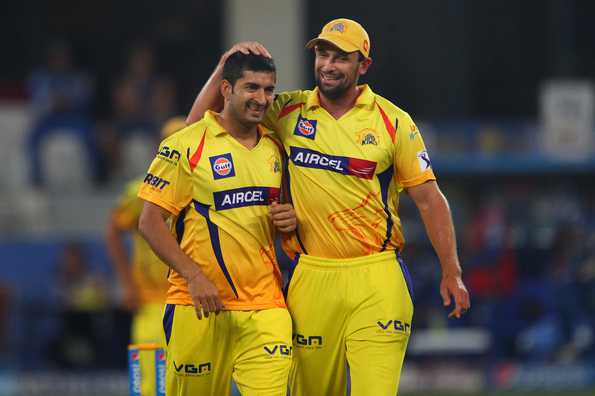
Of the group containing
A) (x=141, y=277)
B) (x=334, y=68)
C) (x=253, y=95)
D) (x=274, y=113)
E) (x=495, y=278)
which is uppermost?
(x=334, y=68)

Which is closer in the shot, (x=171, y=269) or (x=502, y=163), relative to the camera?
(x=171, y=269)

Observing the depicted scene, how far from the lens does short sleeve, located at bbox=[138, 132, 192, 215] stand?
7.23 metres

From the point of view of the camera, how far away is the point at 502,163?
19000 millimetres

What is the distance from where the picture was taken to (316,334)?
7.46 metres

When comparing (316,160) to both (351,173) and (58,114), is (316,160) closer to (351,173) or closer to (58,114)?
(351,173)

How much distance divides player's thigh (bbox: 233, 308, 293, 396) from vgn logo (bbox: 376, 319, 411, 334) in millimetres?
479

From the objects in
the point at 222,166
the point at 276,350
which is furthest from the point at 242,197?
the point at 276,350

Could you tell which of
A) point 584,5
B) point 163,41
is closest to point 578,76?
point 584,5

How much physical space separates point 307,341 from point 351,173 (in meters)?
0.93

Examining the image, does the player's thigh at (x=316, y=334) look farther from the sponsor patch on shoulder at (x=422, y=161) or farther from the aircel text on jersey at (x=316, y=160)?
the sponsor patch on shoulder at (x=422, y=161)

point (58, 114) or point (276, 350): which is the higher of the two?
point (58, 114)

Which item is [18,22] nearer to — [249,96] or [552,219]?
[552,219]

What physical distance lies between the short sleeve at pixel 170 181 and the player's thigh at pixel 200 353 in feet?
1.90

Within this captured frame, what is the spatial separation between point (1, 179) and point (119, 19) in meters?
3.63
